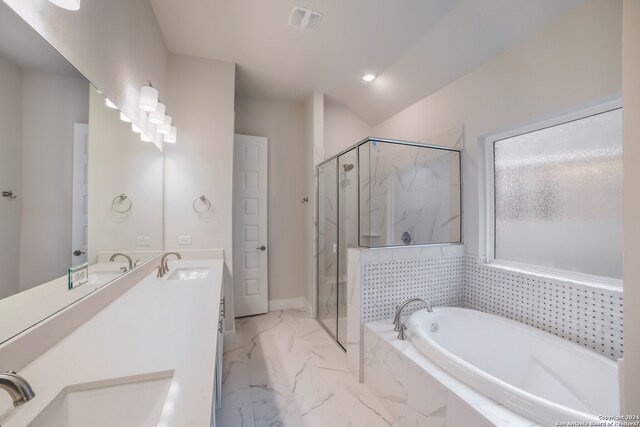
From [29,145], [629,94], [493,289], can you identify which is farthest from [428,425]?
[29,145]

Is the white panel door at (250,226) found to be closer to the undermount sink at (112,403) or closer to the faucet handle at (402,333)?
the faucet handle at (402,333)

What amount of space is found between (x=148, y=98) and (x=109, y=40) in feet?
1.29

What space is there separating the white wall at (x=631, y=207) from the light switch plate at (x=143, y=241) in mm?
2499

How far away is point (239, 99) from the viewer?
3369 millimetres

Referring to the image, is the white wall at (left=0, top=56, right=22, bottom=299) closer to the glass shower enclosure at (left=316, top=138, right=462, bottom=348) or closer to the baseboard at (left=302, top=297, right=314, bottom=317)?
the glass shower enclosure at (left=316, top=138, right=462, bottom=348)

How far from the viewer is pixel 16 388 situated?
57cm

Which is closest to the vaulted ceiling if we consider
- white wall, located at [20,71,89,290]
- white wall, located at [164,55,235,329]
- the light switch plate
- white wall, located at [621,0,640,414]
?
white wall, located at [164,55,235,329]

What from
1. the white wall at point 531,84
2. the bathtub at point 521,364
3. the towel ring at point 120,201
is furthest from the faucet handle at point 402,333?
the towel ring at point 120,201

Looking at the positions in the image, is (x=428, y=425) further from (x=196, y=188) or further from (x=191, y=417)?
(x=196, y=188)

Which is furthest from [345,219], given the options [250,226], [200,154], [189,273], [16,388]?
[16,388]

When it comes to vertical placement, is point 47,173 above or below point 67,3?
below

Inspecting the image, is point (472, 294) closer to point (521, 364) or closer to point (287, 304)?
point (521, 364)

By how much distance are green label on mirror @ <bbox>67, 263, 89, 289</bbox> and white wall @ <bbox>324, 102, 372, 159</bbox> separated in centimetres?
284

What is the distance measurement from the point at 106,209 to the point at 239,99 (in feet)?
8.10
